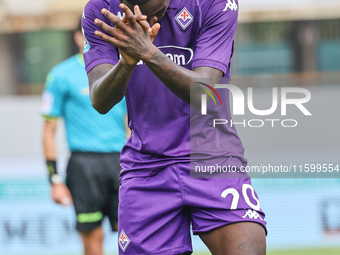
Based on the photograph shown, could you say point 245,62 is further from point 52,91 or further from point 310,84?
point 52,91

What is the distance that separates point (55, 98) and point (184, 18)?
2412 millimetres

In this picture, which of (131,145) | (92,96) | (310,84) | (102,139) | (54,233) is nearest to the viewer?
(92,96)

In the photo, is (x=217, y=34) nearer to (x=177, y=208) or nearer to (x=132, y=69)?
(x=132, y=69)

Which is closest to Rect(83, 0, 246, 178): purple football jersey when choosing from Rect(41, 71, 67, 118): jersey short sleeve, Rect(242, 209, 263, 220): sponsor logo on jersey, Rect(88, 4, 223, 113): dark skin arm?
Rect(88, 4, 223, 113): dark skin arm

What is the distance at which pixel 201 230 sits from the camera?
2285 mm

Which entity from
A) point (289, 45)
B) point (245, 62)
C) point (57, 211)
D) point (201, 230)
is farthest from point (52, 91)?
point (289, 45)

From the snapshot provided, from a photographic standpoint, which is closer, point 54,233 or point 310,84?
point 54,233

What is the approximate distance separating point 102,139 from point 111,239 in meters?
2.15

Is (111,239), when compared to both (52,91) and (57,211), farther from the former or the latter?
(52,91)

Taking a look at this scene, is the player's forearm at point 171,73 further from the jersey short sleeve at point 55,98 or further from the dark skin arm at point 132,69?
the jersey short sleeve at point 55,98

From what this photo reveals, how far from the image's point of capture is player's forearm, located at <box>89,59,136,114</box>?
2.02m

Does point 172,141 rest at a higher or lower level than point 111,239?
higher

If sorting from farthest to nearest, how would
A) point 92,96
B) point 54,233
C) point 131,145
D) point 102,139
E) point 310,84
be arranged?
point 310,84, point 54,233, point 102,139, point 131,145, point 92,96

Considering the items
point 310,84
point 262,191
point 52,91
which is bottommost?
point 262,191
